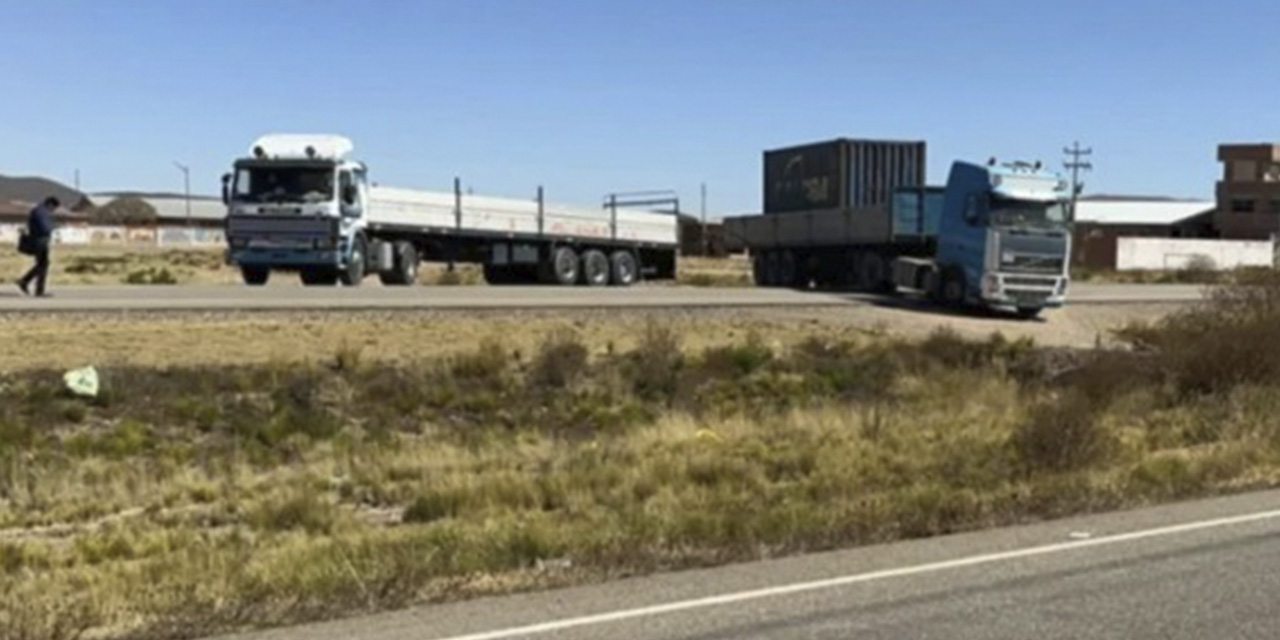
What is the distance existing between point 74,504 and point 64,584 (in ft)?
17.3

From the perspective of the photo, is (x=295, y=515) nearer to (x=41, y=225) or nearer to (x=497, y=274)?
(x=41, y=225)

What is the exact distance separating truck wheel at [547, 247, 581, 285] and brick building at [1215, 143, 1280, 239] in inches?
3472

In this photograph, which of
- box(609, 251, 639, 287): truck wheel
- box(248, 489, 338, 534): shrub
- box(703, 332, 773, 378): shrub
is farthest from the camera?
box(609, 251, 639, 287): truck wheel

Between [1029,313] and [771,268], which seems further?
[771,268]

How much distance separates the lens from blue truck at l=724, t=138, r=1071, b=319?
112ft

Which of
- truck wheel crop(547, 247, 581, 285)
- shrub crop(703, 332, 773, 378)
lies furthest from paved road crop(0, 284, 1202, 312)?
shrub crop(703, 332, 773, 378)

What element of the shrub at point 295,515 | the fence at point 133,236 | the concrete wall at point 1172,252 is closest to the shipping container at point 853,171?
the shrub at point 295,515

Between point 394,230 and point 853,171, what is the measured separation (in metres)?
16.5

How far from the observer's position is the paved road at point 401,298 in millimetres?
25516

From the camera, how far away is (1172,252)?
81188mm

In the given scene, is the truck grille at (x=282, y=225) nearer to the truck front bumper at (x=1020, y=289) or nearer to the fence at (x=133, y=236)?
the truck front bumper at (x=1020, y=289)

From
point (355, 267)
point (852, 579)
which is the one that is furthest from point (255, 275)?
point (852, 579)

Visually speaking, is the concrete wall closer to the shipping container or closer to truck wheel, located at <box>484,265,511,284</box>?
the shipping container

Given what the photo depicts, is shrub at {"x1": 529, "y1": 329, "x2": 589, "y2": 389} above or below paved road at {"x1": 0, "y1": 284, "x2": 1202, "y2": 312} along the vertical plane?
below
